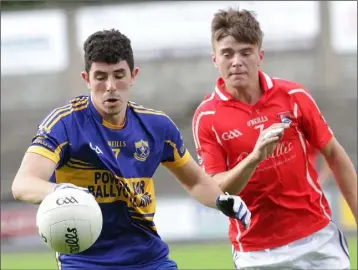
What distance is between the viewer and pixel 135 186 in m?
5.08

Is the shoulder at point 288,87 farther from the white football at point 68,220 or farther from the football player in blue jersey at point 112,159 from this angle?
the white football at point 68,220

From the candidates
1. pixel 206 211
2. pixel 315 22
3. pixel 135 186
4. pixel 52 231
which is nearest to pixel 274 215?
pixel 135 186

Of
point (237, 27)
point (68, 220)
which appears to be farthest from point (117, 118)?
point (237, 27)

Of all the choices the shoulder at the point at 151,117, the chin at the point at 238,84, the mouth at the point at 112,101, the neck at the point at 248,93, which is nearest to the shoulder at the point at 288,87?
the neck at the point at 248,93

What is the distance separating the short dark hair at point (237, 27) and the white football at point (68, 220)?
193 centimetres

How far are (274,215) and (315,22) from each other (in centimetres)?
1795

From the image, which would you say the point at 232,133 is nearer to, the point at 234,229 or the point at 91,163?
the point at 234,229

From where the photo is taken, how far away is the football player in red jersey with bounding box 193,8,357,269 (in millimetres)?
5887

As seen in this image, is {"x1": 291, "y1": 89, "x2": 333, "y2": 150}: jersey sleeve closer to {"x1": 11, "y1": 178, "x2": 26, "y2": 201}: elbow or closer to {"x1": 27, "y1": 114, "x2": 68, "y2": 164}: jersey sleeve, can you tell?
{"x1": 27, "y1": 114, "x2": 68, "y2": 164}: jersey sleeve

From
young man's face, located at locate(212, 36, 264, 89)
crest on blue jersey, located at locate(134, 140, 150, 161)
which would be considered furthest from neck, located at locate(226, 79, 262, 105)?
crest on blue jersey, located at locate(134, 140, 150, 161)

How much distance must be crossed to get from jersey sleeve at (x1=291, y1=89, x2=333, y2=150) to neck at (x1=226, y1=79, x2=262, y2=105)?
251mm

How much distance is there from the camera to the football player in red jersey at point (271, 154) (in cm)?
589

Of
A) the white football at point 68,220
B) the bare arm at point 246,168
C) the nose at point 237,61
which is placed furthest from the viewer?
the nose at point 237,61

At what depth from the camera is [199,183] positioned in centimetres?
548
